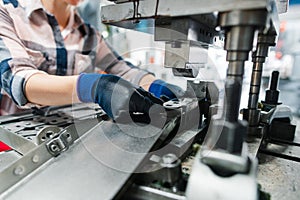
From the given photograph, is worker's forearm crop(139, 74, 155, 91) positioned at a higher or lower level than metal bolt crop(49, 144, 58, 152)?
higher

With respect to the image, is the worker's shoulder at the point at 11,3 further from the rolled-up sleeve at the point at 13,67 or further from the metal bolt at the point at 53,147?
the metal bolt at the point at 53,147

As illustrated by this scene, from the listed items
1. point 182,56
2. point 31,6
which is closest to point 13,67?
point 31,6

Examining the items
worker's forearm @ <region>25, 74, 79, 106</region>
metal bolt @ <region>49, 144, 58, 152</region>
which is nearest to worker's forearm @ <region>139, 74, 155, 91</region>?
worker's forearm @ <region>25, 74, 79, 106</region>

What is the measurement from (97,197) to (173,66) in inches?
11.5

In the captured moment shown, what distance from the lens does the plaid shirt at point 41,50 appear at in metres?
0.74

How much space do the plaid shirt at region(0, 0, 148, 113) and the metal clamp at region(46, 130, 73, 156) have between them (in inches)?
14.8

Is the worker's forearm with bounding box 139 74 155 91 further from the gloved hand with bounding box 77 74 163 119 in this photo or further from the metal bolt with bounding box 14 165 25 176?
the metal bolt with bounding box 14 165 25 176

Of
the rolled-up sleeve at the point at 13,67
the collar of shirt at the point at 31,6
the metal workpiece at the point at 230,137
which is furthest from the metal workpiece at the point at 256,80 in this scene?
the collar of shirt at the point at 31,6

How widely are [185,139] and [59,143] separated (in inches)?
9.9

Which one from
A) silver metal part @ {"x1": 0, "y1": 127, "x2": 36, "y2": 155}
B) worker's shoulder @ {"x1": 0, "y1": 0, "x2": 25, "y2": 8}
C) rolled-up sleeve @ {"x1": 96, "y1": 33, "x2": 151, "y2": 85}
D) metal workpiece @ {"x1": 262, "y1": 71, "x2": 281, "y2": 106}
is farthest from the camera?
rolled-up sleeve @ {"x1": 96, "y1": 33, "x2": 151, "y2": 85}

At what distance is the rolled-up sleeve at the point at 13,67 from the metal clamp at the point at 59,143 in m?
0.38

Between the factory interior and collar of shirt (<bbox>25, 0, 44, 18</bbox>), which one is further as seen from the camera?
collar of shirt (<bbox>25, 0, 44, 18</bbox>)

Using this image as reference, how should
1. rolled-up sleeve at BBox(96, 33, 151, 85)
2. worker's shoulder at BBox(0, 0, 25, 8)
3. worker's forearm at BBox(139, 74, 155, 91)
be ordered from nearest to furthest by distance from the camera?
worker's shoulder at BBox(0, 0, 25, 8) < worker's forearm at BBox(139, 74, 155, 91) < rolled-up sleeve at BBox(96, 33, 151, 85)

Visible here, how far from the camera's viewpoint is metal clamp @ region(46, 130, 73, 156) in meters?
0.41
